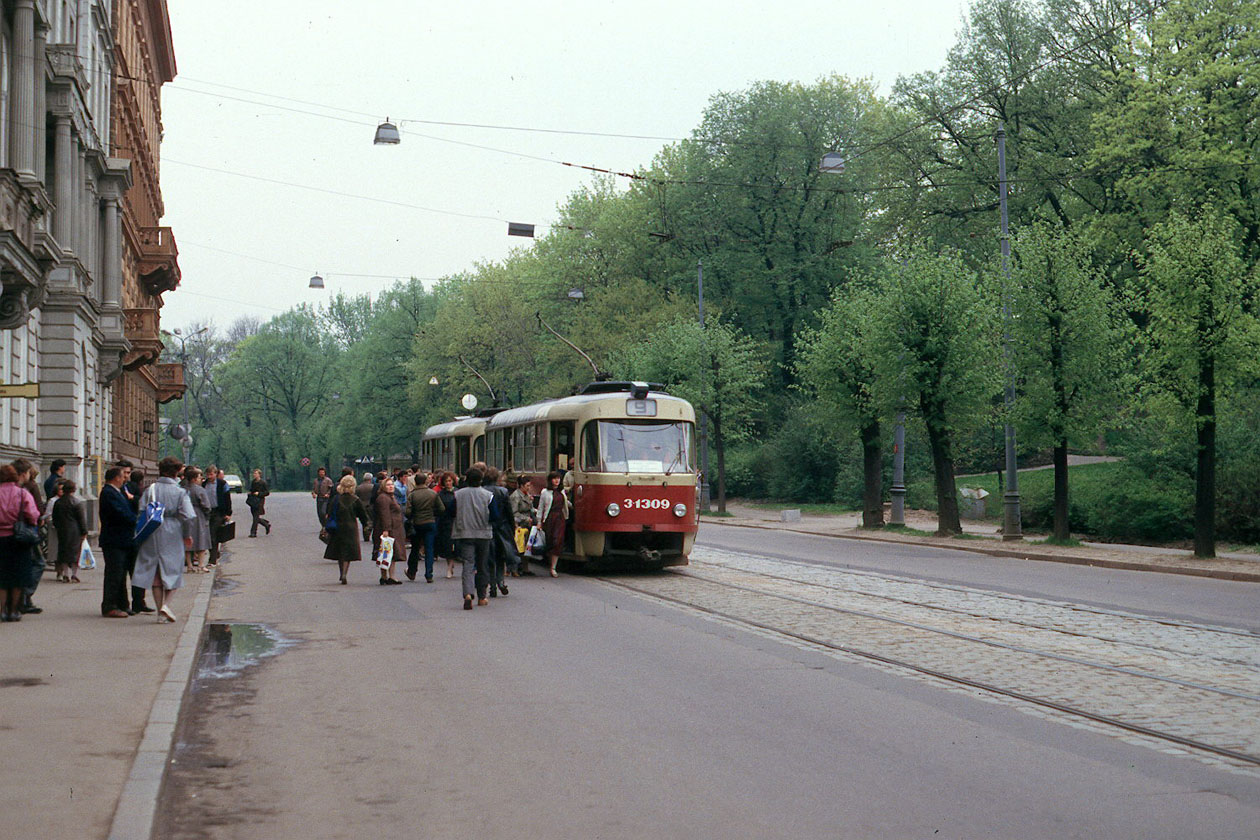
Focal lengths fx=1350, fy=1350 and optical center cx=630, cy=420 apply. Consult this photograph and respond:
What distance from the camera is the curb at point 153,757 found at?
19.5 feet

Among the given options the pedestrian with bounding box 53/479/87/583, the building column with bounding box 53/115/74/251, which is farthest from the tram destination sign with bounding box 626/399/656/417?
the building column with bounding box 53/115/74/251

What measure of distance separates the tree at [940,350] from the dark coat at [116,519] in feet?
73.6

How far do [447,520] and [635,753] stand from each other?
47.2 feet

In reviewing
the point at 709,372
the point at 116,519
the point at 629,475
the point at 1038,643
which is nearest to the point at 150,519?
the point at 116,519

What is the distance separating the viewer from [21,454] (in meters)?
27.2

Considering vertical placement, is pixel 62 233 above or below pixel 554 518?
above

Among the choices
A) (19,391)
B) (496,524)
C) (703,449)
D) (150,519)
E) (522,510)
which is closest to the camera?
(150,519)

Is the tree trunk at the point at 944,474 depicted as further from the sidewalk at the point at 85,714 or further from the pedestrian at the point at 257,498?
the sidewalk at the point at 85,714

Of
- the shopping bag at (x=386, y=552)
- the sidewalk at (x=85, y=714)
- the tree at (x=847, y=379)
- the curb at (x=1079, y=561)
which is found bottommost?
the curb at (x=1079, y=561)

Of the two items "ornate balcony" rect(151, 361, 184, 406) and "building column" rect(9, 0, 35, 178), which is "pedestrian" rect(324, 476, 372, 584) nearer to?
"building column" rect(9, 0, 35, 178)

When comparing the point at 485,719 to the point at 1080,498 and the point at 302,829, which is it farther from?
the point at 1080,498

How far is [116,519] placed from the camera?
46.9 feet

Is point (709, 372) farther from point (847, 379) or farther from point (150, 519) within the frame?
point (150, 519)

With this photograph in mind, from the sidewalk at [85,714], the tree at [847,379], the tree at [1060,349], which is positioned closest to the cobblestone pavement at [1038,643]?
the sidewalk at [85,714]
